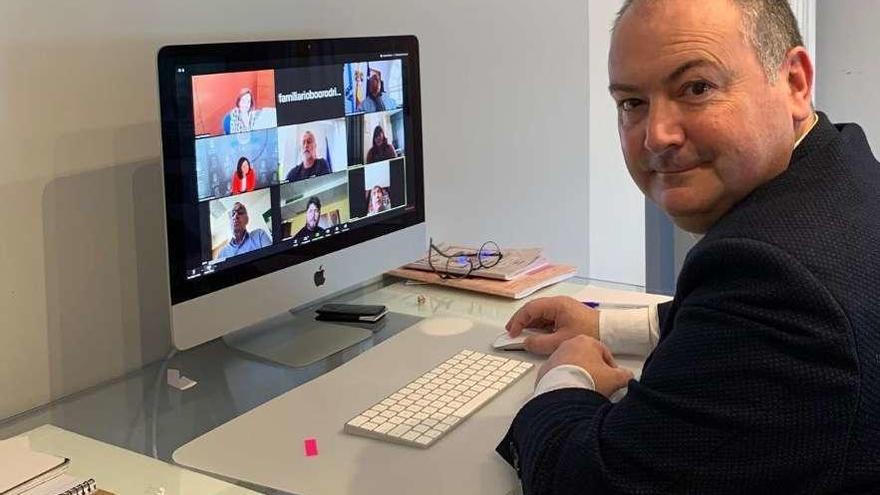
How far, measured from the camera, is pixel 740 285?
0.94 m

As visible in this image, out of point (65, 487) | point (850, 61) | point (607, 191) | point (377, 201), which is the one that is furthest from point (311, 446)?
point (850, 61)

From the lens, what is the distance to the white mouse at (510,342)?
1.58m

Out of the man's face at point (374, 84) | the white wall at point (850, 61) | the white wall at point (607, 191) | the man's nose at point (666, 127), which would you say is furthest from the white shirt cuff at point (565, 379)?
the white wall at point (850, 61)

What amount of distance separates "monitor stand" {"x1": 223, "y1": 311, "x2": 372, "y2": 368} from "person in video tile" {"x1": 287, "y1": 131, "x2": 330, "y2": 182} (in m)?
Answer: 0.28

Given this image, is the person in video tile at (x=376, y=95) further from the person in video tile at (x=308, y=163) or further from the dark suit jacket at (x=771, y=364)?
the dark suit jacket at (x=771, y=364)

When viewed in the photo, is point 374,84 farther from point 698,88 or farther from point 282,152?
point 698,88

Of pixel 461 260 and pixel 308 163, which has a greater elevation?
pixel 308 163

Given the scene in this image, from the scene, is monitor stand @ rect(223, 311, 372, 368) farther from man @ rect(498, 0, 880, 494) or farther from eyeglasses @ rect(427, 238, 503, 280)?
man @ rect(498, 0, 880, 494)

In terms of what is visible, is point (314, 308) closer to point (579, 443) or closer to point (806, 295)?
point (579, 443)

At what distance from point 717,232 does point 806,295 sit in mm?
123

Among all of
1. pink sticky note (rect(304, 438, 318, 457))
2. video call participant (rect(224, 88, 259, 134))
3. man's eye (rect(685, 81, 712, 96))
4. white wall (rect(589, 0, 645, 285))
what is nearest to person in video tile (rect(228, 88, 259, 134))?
video call participant (rect(224, 88, 259, 134))

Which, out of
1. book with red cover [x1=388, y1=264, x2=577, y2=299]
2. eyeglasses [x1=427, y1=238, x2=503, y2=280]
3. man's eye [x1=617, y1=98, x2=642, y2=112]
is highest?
man's eye [x1=617, y1=98, x2=642, y2=112]

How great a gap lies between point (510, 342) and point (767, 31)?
27.6 inches

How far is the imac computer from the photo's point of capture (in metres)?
1.41
